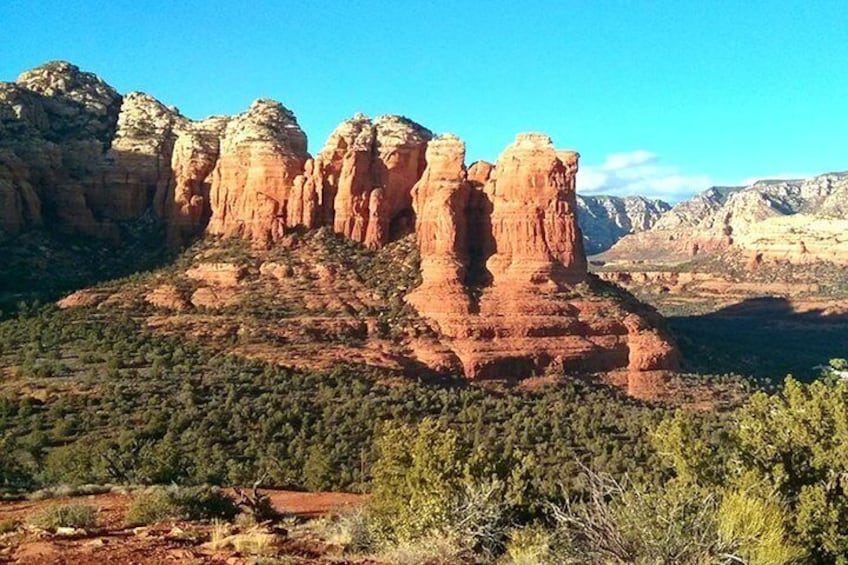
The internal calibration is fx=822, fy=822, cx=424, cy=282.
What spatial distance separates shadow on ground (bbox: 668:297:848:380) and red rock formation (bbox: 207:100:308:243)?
96.2ft

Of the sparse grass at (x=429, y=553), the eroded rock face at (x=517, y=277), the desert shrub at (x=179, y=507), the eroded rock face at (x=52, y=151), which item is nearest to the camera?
the sparse grass at (x=429, y=553)

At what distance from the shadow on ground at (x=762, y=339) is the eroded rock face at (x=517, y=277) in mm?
8439

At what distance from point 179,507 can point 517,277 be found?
35.2m

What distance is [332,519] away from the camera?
18.5 m

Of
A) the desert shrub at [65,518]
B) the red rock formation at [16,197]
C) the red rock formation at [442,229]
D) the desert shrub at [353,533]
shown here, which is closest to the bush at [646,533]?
the desert shrub at [353,533]

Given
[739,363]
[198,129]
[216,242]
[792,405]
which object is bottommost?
[739,363]

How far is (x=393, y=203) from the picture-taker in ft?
185

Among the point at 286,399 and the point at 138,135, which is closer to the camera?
the point at 286,399

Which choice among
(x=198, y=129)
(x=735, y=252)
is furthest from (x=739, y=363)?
(x=735, y=252)

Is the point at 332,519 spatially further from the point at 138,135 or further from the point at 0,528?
the point at 138,135

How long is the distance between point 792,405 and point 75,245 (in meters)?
52.7

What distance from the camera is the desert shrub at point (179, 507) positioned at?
54.9ft

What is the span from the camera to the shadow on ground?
61281 mm

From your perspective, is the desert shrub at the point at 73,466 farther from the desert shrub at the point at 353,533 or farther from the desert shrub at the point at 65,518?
the desert shrub at the point at 353,533
